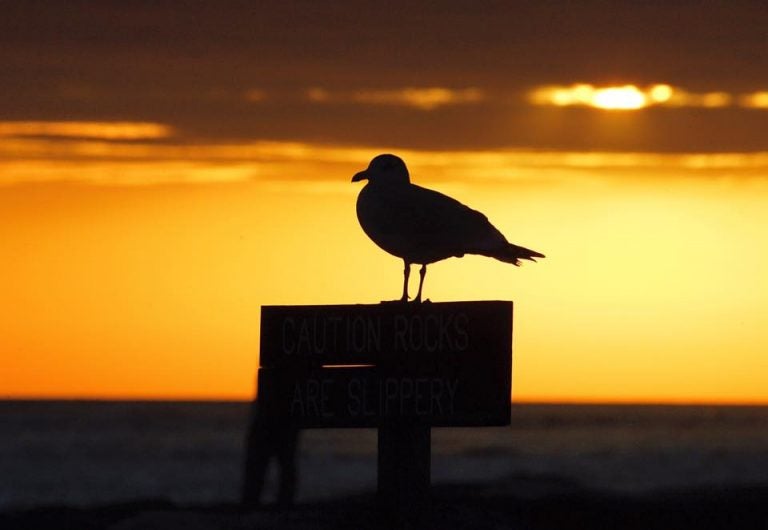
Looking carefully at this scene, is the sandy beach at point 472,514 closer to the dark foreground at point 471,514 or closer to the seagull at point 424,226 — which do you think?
the dark foreground at point 471,514

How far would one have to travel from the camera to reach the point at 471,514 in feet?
45.0

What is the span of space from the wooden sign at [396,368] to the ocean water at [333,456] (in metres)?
16.2

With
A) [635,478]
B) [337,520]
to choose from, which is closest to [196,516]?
[337,520]

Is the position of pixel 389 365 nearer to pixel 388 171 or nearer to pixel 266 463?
pixel 388 171

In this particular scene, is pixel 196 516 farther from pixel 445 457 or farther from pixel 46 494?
pixel 445 457

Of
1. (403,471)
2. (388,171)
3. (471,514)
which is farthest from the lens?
(388,171)

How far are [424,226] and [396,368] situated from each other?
1.68m

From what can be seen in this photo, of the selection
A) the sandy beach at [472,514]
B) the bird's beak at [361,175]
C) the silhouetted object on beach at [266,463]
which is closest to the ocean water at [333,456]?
the sandy beach at [472,514]

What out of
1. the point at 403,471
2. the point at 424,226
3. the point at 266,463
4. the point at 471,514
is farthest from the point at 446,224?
the point at 266,463

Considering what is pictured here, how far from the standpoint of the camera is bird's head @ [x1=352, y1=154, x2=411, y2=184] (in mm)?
14367

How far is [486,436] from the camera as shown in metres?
53.5

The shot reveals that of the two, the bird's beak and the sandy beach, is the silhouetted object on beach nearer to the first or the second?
the sandy beach

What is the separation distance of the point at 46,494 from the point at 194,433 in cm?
2393

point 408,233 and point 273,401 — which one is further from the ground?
point 408,233
